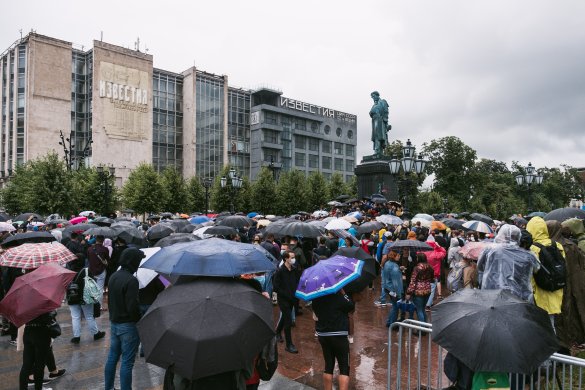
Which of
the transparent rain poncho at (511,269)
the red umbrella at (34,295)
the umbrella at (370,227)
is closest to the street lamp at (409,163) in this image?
the umbrella at (370,227)

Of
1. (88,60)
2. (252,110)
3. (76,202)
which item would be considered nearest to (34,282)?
(76,202)

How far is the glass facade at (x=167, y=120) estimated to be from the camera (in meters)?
61.4

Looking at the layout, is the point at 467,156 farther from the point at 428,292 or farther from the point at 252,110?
the point at 428,292

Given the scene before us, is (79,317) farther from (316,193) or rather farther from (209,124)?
(209,124)

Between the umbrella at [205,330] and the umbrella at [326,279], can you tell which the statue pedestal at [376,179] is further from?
the umbrella at [205,330]

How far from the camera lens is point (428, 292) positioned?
7.94 metres

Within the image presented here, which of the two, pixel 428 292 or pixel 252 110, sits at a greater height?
pixel 252 110

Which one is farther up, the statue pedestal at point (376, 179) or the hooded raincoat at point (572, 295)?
the statue pedestal at point (376, 179)

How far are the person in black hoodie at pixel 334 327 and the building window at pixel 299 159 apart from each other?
74.4 m

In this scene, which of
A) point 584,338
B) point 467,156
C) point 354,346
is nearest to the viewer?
point 584,338

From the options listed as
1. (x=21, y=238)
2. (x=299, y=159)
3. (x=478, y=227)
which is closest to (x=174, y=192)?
(x=299, y=159)

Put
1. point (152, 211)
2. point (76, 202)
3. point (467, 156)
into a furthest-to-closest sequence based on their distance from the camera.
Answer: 1. point (467, 156)
2. point (152, 211)
3. point (76, 202)

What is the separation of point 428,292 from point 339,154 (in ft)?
264

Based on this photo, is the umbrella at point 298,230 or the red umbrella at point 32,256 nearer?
the red umbrella at point 32,256
